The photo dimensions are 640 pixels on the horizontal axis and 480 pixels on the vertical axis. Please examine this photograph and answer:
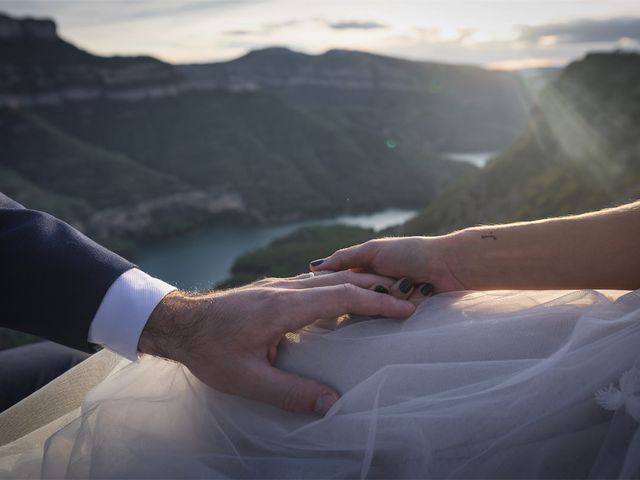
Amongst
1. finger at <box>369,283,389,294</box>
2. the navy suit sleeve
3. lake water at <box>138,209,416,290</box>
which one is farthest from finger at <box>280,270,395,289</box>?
lake water at <box>138,209,416,290</box>

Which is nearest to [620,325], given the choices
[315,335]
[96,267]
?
[315,335]

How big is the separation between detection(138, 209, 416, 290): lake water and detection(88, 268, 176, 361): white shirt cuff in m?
24.1

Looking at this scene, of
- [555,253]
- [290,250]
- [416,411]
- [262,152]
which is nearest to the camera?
[416,411]

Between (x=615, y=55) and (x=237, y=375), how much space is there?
17829mm

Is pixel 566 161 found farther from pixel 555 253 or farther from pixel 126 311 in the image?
pixel 126 311

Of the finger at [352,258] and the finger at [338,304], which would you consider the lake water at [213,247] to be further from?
the finger at [338,304]

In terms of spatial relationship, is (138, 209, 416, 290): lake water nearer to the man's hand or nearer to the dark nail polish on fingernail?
the dark nail polish on fingernail

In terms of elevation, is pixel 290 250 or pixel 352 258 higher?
pixel 352 258

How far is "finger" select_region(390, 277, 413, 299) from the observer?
133 cm

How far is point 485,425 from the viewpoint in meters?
0.98

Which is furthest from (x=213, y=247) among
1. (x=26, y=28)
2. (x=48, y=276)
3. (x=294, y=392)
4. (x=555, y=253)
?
(x=294, y=392)

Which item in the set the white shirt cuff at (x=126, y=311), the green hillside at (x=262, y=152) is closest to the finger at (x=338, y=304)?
the white shirt cuff at (x=126, y=311)

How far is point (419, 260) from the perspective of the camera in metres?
1.40

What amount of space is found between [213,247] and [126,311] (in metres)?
31.7
